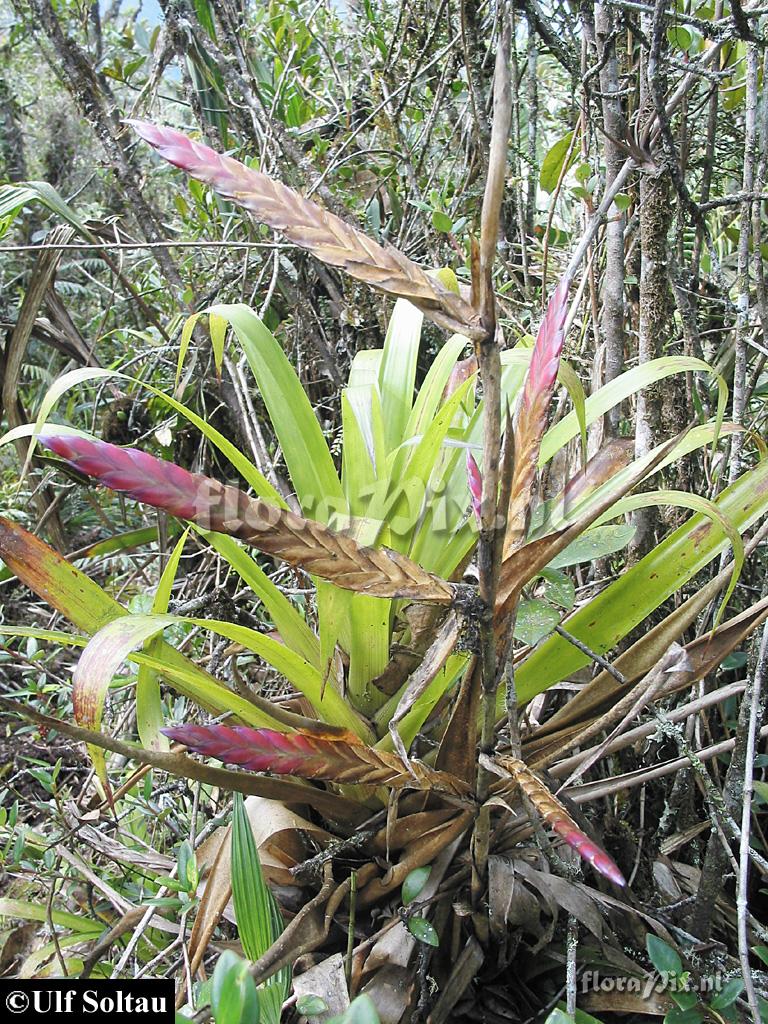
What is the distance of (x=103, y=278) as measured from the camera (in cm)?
314

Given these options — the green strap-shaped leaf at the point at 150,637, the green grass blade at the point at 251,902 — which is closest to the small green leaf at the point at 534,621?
the green strap-shaped leaf at the point at 150,637

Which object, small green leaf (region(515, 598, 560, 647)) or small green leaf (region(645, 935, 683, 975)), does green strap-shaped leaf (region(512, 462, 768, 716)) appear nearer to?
small green leaf (region(515, 598, 560, 647))

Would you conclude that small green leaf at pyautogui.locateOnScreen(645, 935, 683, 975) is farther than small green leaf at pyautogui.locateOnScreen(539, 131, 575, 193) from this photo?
No

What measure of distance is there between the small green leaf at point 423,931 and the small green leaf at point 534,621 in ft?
0.76

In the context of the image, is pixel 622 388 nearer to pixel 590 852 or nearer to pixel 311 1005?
pixel 590 852

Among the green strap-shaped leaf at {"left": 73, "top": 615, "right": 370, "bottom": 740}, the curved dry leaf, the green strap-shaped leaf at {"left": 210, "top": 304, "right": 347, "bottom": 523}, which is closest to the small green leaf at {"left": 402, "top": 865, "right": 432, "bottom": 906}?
the green strap-shaped leaf at {"left": 73, "top": 615, "right": 370, "bottom": 740}

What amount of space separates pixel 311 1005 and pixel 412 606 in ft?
1.01

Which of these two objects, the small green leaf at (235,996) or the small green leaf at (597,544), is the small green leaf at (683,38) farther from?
the small green leaf at (235,996)

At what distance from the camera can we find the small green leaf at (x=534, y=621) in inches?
21.1

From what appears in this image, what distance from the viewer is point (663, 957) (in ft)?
1.75

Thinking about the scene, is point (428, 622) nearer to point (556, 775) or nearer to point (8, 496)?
point (556, 775)

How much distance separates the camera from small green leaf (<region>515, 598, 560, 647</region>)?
54 cm

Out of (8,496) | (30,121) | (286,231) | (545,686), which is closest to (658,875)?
(545,686)

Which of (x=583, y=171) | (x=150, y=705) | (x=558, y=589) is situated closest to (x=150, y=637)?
(x=150, y=705)
